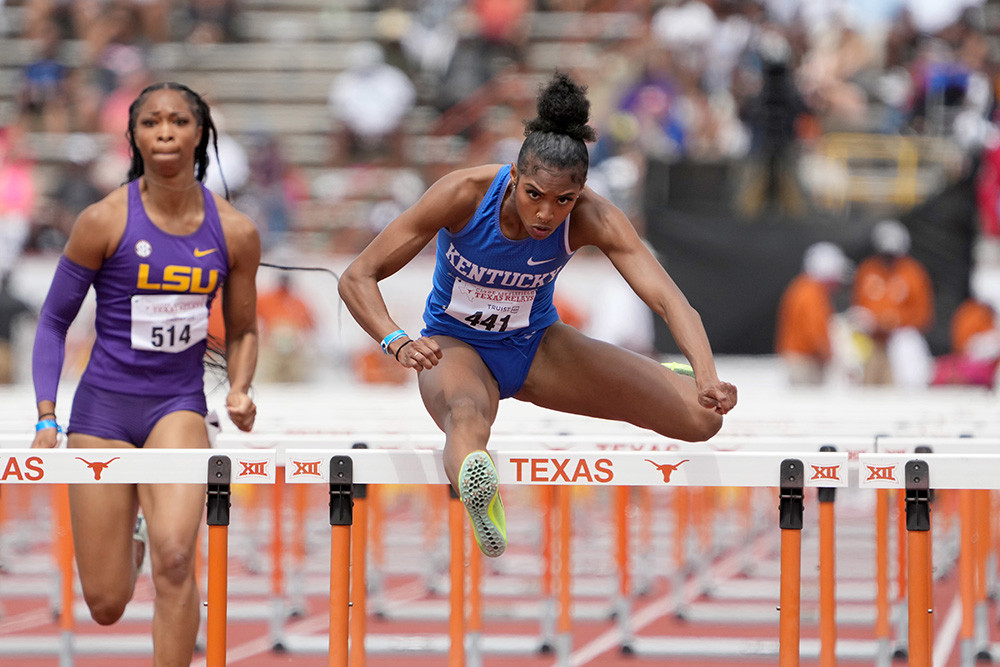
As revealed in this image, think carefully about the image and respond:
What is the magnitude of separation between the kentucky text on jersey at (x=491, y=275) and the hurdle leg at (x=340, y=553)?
747mm

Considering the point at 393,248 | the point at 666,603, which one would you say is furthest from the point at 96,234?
the point at 666,603

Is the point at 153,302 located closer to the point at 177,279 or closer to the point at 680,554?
the point at 177,279

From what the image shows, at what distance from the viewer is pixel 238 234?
4.24 m

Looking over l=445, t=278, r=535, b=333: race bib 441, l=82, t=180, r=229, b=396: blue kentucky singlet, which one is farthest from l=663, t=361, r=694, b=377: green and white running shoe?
l=82, t=180, r=229, b=396: blue kentucky singlet

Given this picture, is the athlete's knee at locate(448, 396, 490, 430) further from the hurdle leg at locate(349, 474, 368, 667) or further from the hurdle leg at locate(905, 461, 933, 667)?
the hurdle leg at locate(905, 461, 933, 667)

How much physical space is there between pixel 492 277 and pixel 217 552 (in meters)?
1.15

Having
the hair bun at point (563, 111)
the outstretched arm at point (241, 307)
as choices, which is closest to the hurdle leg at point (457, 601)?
the outstretched arm at point (241, 307)

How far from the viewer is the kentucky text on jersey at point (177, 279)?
161 inches

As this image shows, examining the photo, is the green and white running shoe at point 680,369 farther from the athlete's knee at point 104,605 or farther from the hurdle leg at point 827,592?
the athlete's knee at point 104,605

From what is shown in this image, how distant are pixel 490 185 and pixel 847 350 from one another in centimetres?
931

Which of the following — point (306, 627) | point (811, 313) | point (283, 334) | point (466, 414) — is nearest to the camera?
point (466, 414)

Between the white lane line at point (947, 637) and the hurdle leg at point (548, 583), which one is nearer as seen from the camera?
the hurdle leg at point (548, 583)

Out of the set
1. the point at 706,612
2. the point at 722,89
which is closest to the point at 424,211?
the point at 706,612

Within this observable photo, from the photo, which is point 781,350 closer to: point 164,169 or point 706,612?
point 706,612
